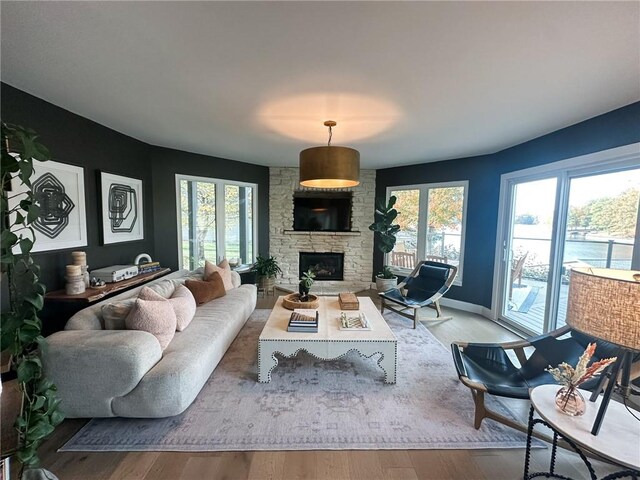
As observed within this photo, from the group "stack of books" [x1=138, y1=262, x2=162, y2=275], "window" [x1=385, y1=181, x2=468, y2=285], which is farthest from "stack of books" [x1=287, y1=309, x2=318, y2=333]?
"window" [x1=385, y1=181, x2=468, y2=285]

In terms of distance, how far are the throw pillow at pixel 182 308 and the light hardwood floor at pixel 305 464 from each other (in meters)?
0.96

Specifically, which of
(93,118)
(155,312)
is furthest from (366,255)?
(93,118)

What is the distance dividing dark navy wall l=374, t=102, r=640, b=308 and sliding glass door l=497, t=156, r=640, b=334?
0.64ft

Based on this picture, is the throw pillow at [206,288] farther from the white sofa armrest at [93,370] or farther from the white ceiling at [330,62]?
the white ceiling at [330,62]

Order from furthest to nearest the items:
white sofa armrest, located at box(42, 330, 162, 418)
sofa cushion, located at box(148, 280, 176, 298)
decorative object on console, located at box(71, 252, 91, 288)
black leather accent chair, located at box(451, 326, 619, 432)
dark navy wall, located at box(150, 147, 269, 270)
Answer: dark navy wall, located at box(150, 147, 269, 270), sofa cushion, located at box(148, 280, 176, 298), decorative object on console, located at box(71, 252, 91, 288), black leather accent chair, located at box(451, 326, 619, 432), white sofa armrest, located at box(42, 330, 162, 418)

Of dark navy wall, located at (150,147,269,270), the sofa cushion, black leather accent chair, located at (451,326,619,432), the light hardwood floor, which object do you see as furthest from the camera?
dark navy wall, located at (150,147,269,270)

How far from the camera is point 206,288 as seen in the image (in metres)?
3.31

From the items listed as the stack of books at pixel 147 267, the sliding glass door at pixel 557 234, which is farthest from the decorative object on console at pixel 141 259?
the sliding glass door at pixel 557 234

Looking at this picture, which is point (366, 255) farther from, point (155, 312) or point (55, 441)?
point (55, 441)

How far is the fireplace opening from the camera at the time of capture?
6.00 m

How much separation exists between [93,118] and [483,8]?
11.9ft

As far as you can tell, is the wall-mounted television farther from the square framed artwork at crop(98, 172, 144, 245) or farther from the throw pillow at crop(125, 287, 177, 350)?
the throw pillow at crop(125, 287, 177, 350)

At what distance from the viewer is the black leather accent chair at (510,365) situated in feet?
6.39

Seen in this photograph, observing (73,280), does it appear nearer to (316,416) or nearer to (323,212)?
(316,416)
